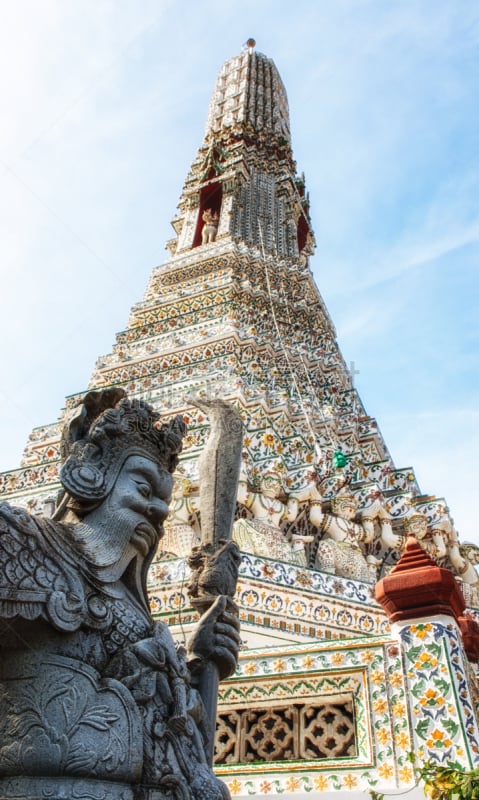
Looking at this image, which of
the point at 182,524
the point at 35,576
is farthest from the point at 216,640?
the point at 182,524

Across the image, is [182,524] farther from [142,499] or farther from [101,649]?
[101,649]

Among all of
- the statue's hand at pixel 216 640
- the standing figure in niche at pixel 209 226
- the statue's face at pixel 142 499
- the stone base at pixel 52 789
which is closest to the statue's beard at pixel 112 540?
the statue's face at pixel 142 499

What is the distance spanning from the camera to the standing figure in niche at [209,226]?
17.1 meters

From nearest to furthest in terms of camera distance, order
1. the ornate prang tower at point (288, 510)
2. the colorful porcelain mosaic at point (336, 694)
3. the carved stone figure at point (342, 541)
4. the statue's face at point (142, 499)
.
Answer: the statue's face at point (142, 499)
the colorful porcelain mosaic at point (336, 694)
the ornate prang tower at point (288, 510)
the carved stone figure at point (342, 541)

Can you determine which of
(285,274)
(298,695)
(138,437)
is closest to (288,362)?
(285,274)

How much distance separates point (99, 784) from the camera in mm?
1664

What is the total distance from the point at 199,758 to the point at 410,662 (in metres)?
1.46

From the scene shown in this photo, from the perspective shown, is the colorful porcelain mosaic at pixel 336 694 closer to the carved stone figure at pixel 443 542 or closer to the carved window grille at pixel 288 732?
the carved window grille at pixel 288 732

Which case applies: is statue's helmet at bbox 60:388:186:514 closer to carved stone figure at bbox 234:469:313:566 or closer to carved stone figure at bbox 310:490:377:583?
carved stone figure at bbox 234:469:313:566

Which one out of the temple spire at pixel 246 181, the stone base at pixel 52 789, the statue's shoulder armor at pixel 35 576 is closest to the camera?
the stone base at pixel 52 789

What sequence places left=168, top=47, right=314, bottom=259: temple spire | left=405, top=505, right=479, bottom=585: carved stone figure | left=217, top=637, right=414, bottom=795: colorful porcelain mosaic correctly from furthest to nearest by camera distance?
left=168, top=47, right=314, bottom=259: temple spire < left=405, top=505, right=479, bottom=585: carved stone figure < left=217, top=637, right=414, bottom=795: colorful porcelain mosaic

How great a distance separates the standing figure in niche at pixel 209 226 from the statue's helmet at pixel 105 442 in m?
14.8

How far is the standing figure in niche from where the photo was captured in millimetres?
17094

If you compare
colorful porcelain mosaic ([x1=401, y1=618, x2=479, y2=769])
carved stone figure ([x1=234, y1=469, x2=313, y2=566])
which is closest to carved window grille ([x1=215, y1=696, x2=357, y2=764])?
colorful porcelain mosaic ([x1=401, y1=618, x2=479, y2=769])
